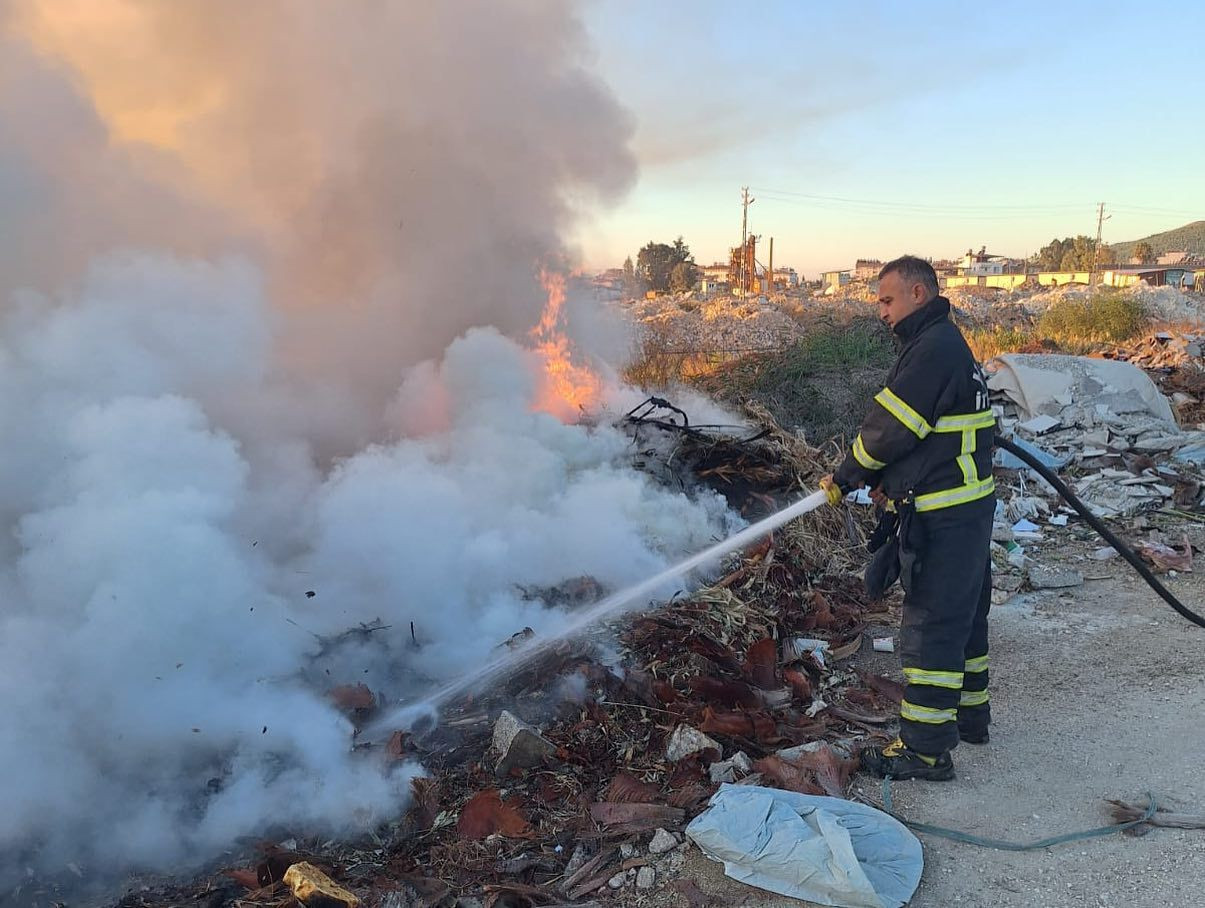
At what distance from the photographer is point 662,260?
4556 cm

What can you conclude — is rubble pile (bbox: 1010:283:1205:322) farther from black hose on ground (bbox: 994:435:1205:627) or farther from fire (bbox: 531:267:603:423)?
black hose on ground (bbox: 994:435:1205:627)

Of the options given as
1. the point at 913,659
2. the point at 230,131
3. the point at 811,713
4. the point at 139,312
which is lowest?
the point at 811,713

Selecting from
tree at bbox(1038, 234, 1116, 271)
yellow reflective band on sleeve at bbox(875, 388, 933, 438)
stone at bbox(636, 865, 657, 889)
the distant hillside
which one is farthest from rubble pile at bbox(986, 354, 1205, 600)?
the distant hillside

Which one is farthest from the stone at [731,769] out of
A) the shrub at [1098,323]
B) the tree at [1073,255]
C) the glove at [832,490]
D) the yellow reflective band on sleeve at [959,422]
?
the tree at [1073,255]

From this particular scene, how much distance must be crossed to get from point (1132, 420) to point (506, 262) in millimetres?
7694

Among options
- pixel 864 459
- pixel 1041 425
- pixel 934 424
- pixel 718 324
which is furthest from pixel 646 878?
pixel 718 324

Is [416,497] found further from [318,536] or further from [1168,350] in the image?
[1168,350]

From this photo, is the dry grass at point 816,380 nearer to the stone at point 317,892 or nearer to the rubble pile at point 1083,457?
the rubble pile at point 1083,457

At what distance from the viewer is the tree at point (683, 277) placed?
140ft

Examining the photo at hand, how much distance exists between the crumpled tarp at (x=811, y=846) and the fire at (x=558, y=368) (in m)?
4.88

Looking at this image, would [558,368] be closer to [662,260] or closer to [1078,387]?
[1078,387]

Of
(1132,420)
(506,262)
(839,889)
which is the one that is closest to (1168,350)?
(1132,420)

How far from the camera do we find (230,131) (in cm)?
659

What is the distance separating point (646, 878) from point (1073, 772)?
1.94 meters
